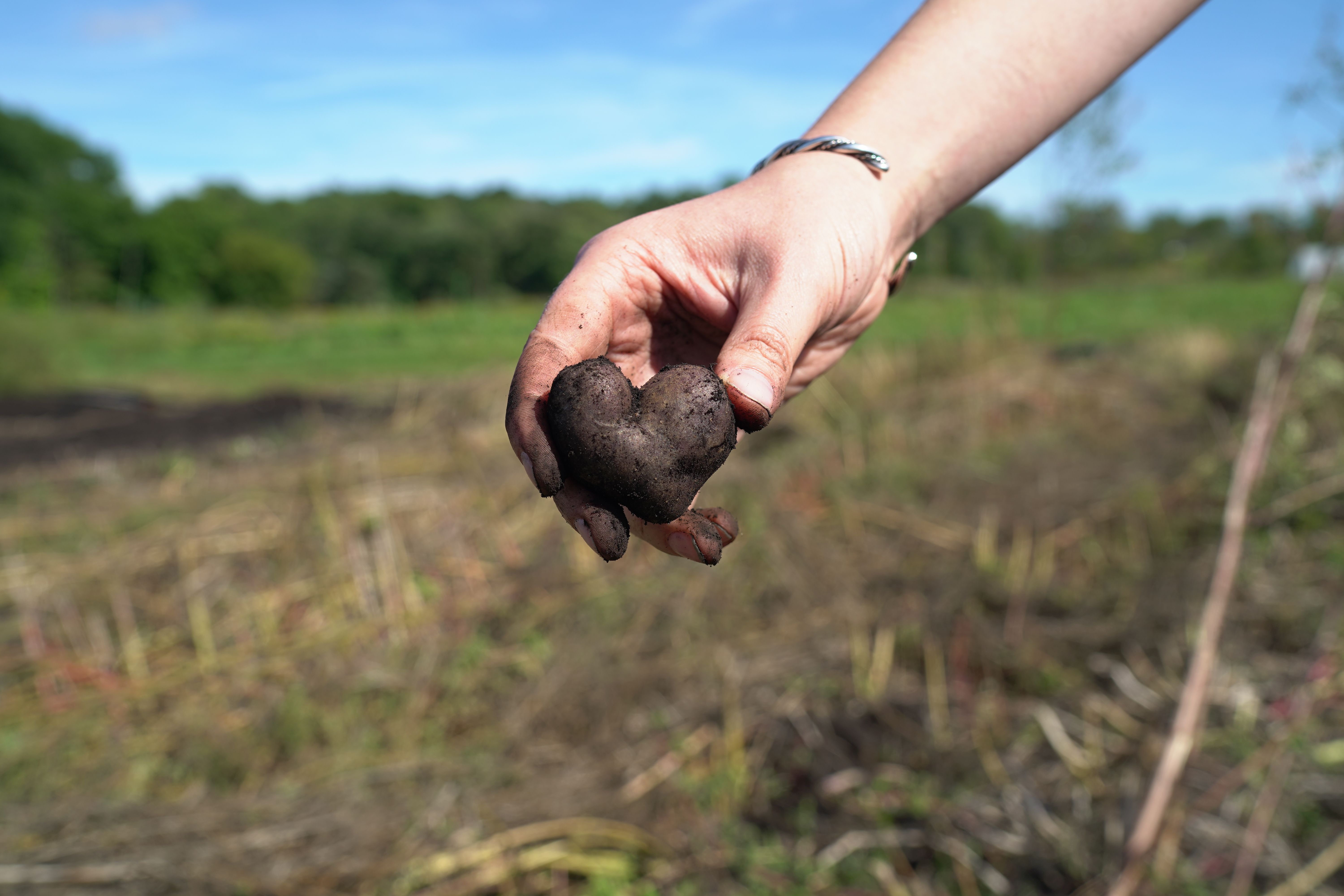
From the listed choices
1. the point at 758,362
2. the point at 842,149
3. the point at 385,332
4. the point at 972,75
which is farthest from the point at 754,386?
the point at 385,332

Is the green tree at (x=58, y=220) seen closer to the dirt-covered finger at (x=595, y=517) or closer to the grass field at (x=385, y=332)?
the grass field at (x=385, y=332)

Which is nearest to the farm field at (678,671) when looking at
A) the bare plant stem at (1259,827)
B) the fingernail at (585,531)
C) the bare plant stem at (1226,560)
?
the bare plant stem at (1259,827)

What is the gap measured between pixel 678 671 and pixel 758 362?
3.27 meters

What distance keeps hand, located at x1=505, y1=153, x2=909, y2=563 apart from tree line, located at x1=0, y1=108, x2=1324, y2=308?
7.3 inches

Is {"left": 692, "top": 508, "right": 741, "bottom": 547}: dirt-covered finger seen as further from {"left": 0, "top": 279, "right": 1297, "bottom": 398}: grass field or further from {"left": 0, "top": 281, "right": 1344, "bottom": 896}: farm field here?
{"left": 0, "top": 279, "right": 1297, "bottom": 398}: grass field

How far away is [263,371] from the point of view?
54.6ft

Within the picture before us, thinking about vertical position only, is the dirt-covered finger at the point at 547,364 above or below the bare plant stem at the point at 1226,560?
above

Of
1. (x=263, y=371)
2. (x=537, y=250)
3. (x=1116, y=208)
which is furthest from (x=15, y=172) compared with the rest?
(x=1116, y=208)

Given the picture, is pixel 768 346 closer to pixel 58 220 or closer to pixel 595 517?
pixel 595 517

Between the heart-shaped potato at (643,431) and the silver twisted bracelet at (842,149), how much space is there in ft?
1.60

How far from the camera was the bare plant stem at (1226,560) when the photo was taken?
2266 millimetres

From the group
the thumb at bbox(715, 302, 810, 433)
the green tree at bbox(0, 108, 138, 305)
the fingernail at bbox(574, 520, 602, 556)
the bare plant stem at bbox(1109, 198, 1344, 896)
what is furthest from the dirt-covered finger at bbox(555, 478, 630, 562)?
the green tree at bbox(0, 108, 138, 305)

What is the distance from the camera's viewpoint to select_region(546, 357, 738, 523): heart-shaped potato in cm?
95

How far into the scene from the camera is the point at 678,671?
4070 mm
